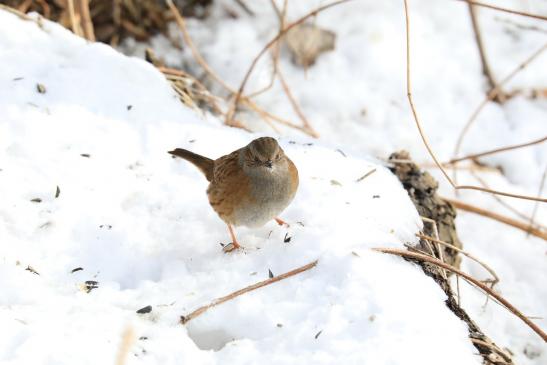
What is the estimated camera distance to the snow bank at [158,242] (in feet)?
8.59

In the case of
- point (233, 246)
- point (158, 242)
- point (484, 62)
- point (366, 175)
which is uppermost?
point (484, 62)

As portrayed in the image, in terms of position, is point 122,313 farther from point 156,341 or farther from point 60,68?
point 60,68

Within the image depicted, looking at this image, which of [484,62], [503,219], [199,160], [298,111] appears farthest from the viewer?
[484,62]

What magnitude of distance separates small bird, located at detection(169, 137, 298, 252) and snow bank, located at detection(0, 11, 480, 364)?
13cm

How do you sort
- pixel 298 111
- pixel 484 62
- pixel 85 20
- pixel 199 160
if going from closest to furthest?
pixel 199 160 → pixel 85 20 → pixel 298 111 → pixel 484 62

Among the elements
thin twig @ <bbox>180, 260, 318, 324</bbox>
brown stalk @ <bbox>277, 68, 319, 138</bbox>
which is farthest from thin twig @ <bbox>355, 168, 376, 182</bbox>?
brown stalk @ <bbox>277, 68, 319, 138</bbox>

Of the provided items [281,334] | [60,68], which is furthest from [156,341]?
[60,68]

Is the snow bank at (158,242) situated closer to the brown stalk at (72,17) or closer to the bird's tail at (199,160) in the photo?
the bird's tail at (199,160)

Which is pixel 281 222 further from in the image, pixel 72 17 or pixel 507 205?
pixel 72 17

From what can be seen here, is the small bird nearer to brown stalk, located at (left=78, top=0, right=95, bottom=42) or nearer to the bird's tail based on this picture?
the bird's tail

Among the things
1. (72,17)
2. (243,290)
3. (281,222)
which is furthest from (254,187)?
(72,17)

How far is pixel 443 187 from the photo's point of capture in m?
5.38

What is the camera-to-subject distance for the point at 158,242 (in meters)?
3.36

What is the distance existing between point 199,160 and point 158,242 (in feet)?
1.89
